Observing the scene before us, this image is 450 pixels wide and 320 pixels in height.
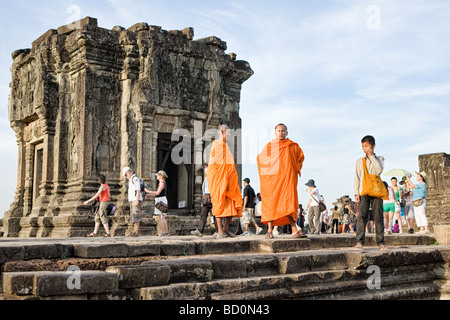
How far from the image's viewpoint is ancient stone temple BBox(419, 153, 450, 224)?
20.8m

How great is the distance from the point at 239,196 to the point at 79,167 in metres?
6.15

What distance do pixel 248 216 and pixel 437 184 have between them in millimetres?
11154

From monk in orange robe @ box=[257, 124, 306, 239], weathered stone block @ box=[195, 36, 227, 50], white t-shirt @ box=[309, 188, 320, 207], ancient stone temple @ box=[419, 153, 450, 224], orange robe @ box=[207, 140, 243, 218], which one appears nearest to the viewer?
monk in orange robe @ box=[257, 124, 306, 239]

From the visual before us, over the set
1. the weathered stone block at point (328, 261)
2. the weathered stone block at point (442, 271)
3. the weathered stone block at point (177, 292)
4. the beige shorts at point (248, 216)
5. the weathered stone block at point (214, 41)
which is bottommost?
the weathered stone block at point (442, 271)

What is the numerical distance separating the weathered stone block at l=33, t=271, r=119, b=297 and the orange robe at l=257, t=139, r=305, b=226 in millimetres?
4144

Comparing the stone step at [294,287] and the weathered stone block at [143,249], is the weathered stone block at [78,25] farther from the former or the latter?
the stone step at [294,287]

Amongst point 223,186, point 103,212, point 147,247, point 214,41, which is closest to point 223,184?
point 223,186

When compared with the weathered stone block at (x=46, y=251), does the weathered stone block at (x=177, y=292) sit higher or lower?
lower


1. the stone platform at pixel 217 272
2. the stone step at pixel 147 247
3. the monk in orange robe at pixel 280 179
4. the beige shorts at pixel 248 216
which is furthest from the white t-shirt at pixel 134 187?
the stone platform at pixel 217 272

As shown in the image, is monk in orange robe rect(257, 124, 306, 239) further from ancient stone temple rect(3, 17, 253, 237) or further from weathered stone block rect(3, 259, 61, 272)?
ancient stone temple rect(3, 17, 253, 237)

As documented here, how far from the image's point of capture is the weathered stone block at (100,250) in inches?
237

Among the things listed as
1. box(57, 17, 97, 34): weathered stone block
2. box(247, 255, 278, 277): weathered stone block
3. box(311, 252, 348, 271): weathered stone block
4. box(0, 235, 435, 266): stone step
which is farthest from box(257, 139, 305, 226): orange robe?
box(57, 17, 97, 34): weathered stone block

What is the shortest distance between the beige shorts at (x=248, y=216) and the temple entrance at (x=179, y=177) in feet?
6.98
